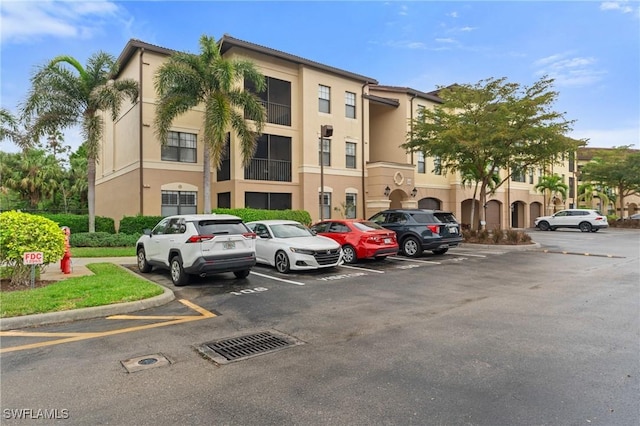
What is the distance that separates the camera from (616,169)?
3569 centimetres

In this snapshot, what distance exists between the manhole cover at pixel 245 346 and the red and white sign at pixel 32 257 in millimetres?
4778

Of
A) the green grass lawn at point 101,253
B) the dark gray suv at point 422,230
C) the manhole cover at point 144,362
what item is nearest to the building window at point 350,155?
the dark gray suv at point 422,230

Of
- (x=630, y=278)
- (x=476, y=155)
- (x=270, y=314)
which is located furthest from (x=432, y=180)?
(x=270, y=314)

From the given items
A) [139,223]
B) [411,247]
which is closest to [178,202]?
[139,223]

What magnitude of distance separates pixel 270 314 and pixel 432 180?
81.4 feet

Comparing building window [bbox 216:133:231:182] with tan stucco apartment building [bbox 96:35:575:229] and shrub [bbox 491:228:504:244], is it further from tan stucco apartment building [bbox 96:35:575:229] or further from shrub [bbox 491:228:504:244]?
shrub [bbox 491:228:504:244]

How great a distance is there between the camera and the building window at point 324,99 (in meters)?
23.1

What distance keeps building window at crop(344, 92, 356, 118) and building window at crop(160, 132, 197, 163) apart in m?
9.41

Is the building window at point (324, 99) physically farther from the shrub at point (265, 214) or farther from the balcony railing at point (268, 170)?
the shrub at point (265, 214)

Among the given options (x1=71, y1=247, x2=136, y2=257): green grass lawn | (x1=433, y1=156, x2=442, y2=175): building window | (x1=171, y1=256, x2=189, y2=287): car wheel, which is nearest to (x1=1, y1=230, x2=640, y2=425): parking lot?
(x1=171, y1=256, x2=189, y2=287): car wheel

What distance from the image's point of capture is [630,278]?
1017cm

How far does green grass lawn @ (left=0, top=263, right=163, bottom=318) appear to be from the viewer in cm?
632

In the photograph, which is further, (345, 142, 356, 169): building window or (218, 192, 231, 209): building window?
(345, 142, 356, 169): building window

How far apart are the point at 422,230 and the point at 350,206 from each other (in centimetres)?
977
